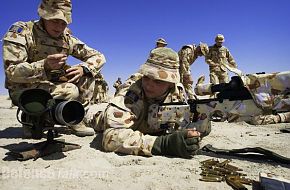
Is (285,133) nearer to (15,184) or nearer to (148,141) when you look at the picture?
(148,141)

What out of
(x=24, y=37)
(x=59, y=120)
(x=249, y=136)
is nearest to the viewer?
(x=59, y=120)

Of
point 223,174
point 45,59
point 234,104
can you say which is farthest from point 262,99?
point 45,59

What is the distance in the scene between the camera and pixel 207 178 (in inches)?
104

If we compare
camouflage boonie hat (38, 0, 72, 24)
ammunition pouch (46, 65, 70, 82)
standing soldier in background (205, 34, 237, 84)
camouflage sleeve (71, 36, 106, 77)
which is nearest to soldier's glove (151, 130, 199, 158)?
ammunition pouch (46, 65, 70, 82)

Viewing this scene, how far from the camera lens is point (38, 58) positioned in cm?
445

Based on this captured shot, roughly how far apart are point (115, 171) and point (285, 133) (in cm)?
383

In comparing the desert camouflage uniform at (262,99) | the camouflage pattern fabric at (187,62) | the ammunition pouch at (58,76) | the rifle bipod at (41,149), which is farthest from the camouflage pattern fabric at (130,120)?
the camouflage pattern fabric at (187,62)

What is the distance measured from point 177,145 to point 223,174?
2.08 ft

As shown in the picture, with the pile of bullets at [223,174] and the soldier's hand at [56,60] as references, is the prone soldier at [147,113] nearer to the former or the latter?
the pile of bullets at [223,174]

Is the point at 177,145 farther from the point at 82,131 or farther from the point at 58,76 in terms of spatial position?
the point at 58,76

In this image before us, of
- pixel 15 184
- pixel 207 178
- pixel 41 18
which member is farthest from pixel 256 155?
pixel 41 18

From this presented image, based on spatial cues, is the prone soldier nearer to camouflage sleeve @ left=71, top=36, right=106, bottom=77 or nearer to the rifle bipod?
the rifle bipod

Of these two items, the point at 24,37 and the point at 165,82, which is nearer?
the point at 165,82

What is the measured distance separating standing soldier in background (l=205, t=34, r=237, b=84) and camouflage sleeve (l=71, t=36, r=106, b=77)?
7.46 metres
